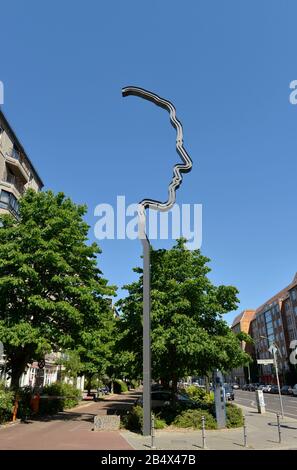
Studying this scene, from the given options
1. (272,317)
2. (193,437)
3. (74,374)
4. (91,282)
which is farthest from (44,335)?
(272,317)

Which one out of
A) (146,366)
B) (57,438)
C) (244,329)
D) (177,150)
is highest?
(244,329)

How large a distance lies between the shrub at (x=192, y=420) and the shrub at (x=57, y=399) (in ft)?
37.1

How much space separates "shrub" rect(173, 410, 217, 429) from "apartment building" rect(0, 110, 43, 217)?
2383 centimetres

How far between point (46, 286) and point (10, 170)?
19974mm

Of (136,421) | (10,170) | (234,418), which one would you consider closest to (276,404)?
(234,418)

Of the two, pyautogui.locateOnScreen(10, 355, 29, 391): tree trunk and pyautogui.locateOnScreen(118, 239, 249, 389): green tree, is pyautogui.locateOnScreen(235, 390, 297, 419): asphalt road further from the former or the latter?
pyautogui.locateOnScreen(10, 355, 29, 391): tree trunk

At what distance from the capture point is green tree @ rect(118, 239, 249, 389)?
55.8 feet

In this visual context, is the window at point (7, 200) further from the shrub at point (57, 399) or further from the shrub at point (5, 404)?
the shrub at point (5, 404)

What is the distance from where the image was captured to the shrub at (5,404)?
734 inches

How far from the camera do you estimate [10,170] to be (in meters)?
37.8

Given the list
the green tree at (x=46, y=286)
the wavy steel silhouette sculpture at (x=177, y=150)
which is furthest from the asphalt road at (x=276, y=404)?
the wavy steel silhouette sculpture at (x=177, y=150)

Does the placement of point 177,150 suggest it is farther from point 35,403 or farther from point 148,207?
point 35,403

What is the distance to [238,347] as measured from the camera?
60.2 ft

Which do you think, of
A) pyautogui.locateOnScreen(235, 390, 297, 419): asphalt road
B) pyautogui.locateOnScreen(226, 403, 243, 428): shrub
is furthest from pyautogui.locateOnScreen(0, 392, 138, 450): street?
pyautogui.locateOnScreen(235, 390, 297, 419): asphalt road
